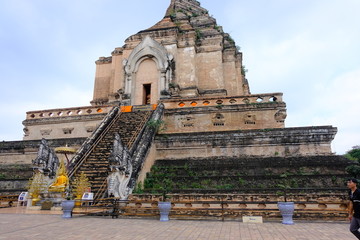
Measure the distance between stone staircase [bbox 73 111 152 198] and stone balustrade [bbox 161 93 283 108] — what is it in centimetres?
191

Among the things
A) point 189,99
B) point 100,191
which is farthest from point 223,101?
point 100,191

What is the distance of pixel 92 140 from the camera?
1380cm

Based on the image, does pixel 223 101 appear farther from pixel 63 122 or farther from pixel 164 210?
pixel 63 122

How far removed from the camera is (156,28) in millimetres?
22703

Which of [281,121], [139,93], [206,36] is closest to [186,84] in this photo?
[139,93]

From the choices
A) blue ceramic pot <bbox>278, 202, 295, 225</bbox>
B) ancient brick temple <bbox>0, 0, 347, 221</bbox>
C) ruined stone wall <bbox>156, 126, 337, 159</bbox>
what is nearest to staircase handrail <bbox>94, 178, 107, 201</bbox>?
ancient brick temple <bbox>0, 0, 347, 221</bbox>

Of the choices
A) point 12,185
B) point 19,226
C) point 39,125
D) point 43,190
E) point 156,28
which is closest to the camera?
point 19,226

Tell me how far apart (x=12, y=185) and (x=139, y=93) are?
10.6 metres

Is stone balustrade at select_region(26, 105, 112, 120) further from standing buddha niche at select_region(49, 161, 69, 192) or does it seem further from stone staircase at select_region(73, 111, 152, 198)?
standing buddha niche at select_region(49, 161, 69, 192)

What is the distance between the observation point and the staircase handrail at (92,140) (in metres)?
12.0

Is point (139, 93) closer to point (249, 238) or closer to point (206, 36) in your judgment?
point (206, 36)

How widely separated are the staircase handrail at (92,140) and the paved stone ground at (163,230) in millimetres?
4148

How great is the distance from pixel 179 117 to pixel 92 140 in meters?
5.40

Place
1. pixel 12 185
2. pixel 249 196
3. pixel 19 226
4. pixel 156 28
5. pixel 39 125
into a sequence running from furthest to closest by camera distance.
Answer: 1. pixel 156 28
2. pixel 39 125
3. pixel 12 185
4. pixel 249 196
5. pixel 19 226
